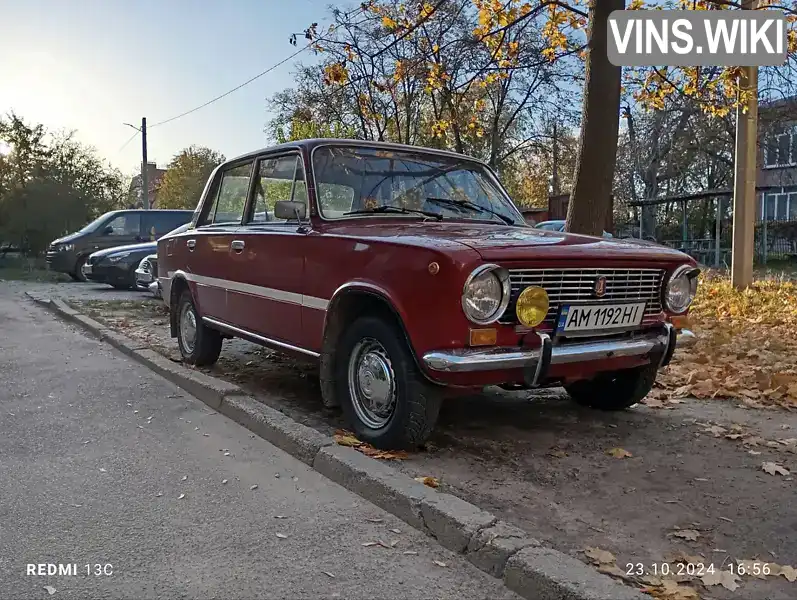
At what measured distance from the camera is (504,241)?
13.0 ft

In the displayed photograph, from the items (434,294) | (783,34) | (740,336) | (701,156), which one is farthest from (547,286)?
(701,156)

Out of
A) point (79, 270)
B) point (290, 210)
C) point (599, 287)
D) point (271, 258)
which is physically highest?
point (290, 210)

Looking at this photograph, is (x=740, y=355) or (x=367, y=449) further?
(x=740, y=355)

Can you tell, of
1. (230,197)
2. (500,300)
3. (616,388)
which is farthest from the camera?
(230,197)

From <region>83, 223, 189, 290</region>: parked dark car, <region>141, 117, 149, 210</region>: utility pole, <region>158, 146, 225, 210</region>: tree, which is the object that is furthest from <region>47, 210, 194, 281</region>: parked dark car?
<region>158, 146, 225, 210</region>: tree

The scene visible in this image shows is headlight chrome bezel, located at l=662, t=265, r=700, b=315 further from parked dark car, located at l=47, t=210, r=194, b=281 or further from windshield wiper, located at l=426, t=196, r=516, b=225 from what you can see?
parked dark car, located at l=47, t=210, r=194, b=281

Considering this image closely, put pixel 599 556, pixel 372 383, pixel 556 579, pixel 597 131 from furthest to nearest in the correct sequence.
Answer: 1. pixel 597 131
2. pixel 372 383
3. pixel 599 556
4. pixel 556 579

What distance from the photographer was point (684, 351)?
7.17m

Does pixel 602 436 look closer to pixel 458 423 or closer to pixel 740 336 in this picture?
pixel 458 423

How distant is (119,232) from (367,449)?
15426 millimetres

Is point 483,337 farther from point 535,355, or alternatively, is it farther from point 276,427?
point 276,427

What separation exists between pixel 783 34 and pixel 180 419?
31.4ft

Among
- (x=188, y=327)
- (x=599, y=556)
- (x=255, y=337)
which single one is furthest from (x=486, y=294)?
(x=188, y=327)

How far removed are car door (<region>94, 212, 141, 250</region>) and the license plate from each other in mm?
15472
